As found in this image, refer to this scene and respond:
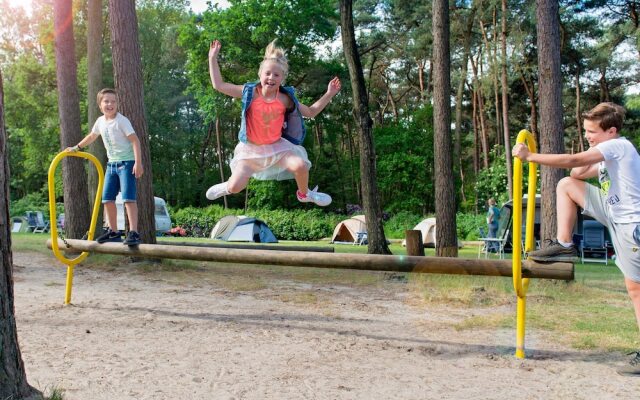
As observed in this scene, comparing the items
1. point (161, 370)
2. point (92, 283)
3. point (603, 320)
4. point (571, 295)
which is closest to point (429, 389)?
point (161, 370)

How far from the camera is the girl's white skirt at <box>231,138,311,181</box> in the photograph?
4742mm

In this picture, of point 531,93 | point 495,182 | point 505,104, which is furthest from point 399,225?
point 531,93

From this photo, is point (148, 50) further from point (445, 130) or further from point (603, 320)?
point (603, 320)

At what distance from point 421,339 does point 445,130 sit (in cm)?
611

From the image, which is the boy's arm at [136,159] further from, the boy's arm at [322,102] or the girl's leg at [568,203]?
the girl's leg at [568,203]

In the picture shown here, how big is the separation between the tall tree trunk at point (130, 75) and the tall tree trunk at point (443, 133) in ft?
17.3

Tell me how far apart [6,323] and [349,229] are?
852 inches

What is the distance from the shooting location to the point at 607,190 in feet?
14.0

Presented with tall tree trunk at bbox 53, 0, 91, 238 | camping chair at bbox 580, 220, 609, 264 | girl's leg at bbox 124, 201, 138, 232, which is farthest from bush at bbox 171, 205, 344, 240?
girl's leg at bbox 124, 201, 138, 232

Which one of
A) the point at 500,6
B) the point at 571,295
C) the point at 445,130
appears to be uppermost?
the point at 500,6

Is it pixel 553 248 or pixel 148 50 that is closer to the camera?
pixel 553 248

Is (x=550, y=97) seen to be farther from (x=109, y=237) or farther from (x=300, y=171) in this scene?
(x=109, y=237)

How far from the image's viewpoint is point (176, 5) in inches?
1613

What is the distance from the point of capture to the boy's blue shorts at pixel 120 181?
19.5 feet
